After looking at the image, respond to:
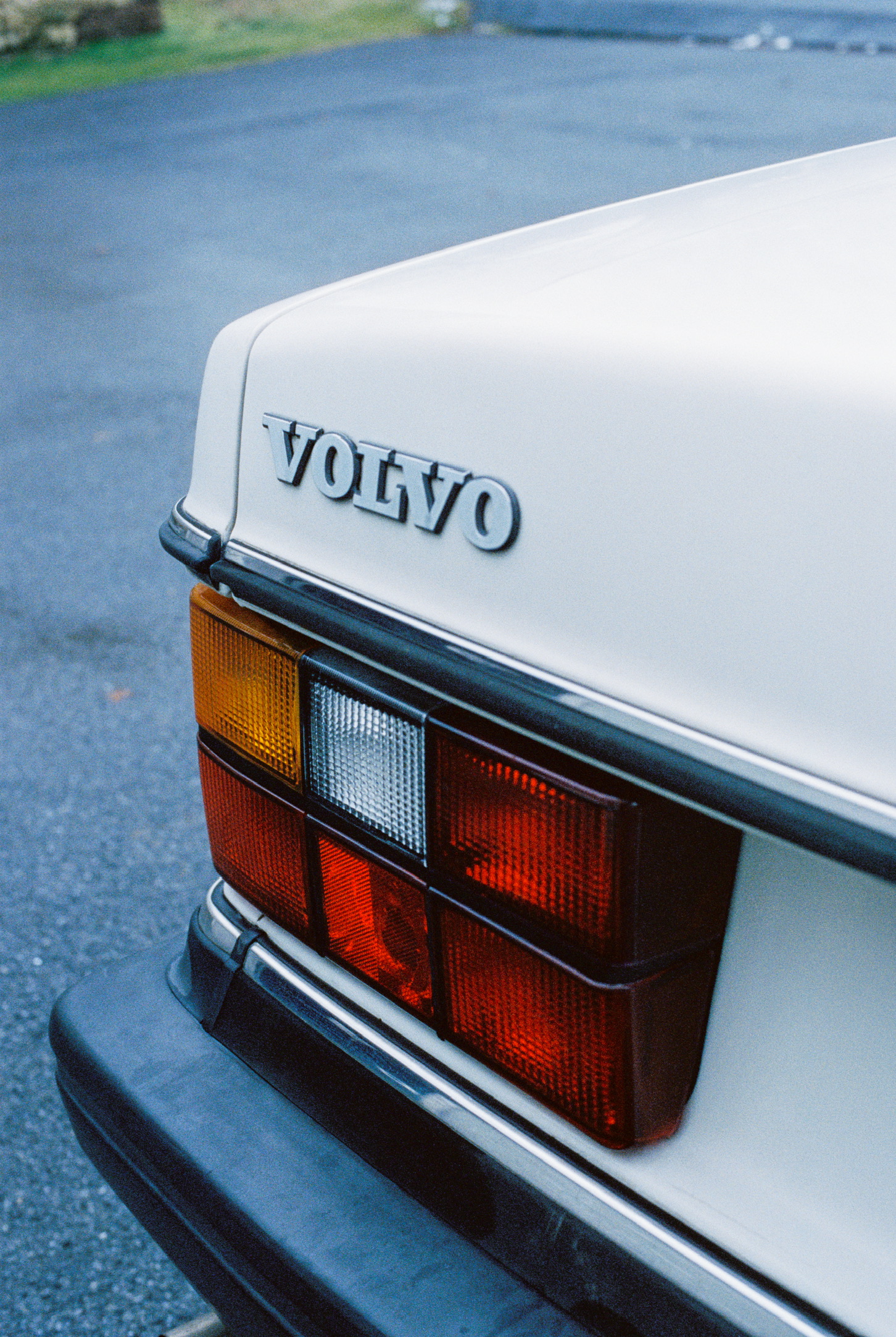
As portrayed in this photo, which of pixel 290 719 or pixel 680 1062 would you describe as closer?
pixel 680 1062

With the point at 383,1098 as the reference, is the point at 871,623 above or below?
above

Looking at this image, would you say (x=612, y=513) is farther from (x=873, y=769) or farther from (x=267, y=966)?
Result: (x=267, y=966)

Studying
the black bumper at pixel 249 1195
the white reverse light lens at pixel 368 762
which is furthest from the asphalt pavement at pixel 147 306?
the black bumper at pixel 249 1195

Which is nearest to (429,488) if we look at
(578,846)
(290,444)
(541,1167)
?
(290,444)

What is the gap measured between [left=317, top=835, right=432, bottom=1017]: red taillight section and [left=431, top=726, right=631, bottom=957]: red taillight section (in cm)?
9

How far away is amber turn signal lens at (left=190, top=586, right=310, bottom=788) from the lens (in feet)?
4.23

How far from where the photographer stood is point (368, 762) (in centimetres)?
121

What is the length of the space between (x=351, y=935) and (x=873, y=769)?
622 mm

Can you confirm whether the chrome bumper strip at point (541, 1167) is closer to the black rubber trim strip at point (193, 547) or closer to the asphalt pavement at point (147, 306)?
the black rubber trim strip at point (193, 547)

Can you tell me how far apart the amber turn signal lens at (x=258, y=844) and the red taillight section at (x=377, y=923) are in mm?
43

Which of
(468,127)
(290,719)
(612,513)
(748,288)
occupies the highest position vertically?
(748,288)

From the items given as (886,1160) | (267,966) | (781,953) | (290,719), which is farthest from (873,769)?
(267,966)

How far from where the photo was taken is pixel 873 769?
858mm

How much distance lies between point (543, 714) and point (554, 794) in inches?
2.6
